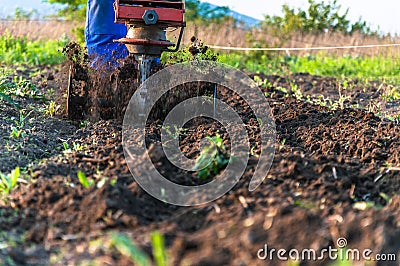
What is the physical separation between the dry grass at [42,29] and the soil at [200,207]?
11.4 metres

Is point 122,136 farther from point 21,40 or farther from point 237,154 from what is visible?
point 21,40

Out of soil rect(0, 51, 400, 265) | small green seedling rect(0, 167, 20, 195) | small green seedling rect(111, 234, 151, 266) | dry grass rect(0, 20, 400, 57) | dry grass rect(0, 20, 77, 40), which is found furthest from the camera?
dry grass rect(0, 20, 77, 40)

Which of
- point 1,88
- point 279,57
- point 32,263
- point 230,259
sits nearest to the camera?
point 230,259

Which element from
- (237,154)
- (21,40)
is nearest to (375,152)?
(237,154)

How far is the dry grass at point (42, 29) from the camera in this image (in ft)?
51.2

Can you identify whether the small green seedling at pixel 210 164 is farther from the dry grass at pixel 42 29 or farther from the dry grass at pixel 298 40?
the dry grass at pixel 42 29

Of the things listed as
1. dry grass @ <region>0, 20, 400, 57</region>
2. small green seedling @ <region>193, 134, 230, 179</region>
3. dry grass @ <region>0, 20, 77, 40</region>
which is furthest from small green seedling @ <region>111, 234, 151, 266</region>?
dry grass @ <region>0, 20, 77, 40</region>

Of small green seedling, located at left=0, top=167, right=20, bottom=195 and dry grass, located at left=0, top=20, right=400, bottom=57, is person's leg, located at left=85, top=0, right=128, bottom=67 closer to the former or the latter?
small green seedling, located at left=0, top=167, right=20, bottom=195

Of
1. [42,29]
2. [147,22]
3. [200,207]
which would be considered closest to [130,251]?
[200,207]

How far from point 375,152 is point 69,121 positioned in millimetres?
2748

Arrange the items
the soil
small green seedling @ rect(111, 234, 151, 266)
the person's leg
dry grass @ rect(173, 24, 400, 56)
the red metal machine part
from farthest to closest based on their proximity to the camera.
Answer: dry grass @ rect(173, 24, 400, 56) → the person's leg → the red metal machine part → the soil → small green seedling @ rect(111, 234, 151, 266)

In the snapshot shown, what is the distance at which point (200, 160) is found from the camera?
11.2 feet

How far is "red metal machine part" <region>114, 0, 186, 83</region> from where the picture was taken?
5125 millimetres

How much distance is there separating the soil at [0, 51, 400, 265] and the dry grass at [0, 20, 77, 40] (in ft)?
37.2
